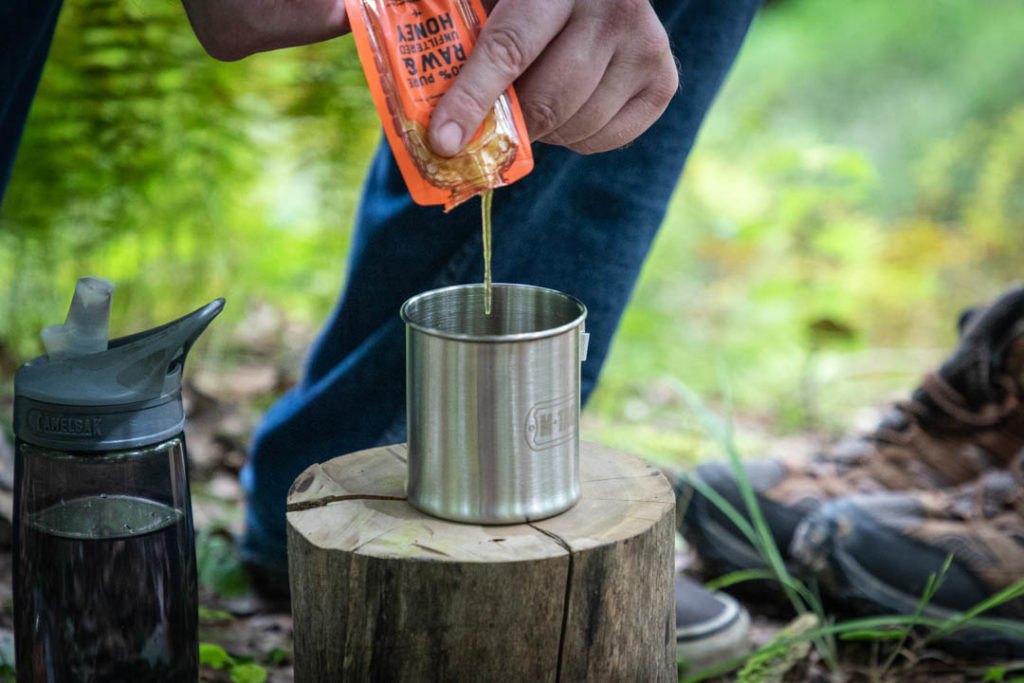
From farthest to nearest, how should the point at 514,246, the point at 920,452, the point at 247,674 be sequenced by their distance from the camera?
the point at 920,452 → the point at 514,246 → the point at 247,674

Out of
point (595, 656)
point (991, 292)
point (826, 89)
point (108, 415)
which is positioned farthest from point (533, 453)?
point (826, 89)

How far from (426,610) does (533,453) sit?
24 centimetres

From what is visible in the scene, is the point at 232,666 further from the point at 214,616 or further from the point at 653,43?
the point at 653,43

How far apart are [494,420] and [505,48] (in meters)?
0.49

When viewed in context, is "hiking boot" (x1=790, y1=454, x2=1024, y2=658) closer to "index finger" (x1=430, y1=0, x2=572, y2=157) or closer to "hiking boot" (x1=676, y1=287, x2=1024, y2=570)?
"hiking boot" (x1=676, y1=287, x2=1024, y2=570)

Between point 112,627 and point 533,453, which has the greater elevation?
point 533,453

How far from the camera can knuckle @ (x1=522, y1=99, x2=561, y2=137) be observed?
1.43 m

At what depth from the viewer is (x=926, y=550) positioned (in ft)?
7.21

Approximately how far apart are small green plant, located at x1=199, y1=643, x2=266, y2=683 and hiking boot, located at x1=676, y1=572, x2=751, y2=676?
818 millimetres

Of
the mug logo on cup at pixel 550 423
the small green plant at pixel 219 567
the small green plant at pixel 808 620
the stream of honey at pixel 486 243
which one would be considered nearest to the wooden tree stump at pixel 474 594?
the mug logo on cup at pixel 550 423

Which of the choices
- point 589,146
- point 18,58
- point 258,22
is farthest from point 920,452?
point 18,58

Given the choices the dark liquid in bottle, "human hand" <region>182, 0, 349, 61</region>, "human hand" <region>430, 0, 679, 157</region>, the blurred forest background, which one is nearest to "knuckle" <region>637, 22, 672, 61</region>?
"human hand" <region>430, 0, 679, 157</region>

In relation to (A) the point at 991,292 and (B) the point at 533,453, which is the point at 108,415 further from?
(A) the point at 991,292

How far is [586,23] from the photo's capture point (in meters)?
1.40
